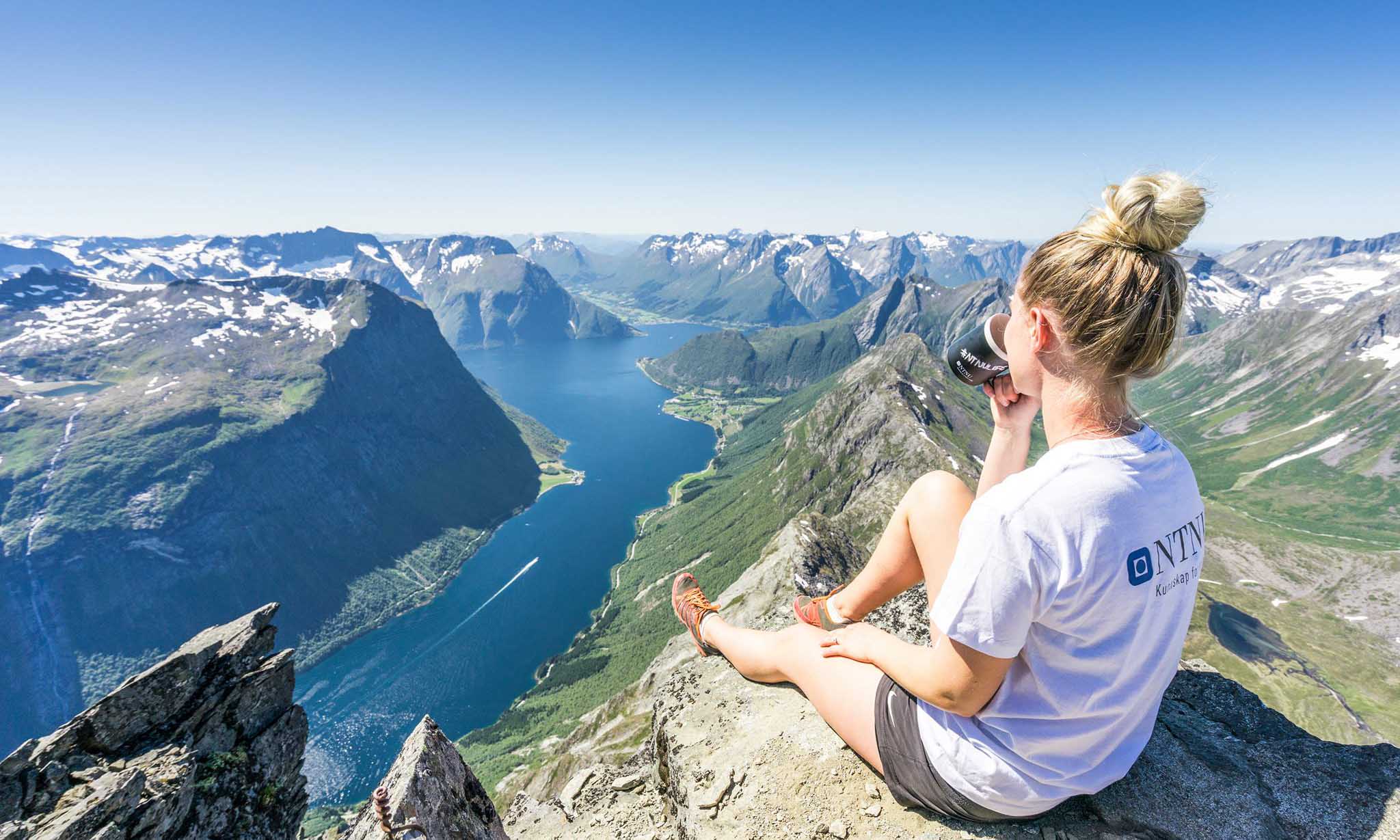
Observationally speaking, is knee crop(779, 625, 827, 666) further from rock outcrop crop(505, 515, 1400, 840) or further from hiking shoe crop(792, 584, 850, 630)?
rock outcrop crop(505, 515, 1400, 840)

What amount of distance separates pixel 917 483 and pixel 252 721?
15.4 meters

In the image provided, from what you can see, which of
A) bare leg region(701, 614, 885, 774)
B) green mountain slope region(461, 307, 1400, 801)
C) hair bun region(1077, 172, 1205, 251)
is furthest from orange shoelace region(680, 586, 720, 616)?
green mountain slope region(461, 307, 1400, 801)

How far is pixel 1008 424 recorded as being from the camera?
586 centimetres

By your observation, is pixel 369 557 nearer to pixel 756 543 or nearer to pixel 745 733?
pixel 756 543

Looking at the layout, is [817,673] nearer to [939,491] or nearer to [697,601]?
[939,491]

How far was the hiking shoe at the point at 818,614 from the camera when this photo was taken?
7594 mm

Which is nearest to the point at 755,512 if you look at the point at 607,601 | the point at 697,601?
the point at 607,601

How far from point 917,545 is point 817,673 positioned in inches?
79.1

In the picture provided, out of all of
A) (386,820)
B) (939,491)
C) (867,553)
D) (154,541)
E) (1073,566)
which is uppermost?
(1073,566)

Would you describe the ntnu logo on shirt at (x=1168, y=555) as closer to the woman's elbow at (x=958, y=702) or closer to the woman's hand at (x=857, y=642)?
the woman's elbow at (x=958, y=702)

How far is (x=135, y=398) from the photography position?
190 metres

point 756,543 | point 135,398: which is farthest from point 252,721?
point 135,398

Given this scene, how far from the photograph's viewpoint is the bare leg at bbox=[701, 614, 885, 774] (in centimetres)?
589

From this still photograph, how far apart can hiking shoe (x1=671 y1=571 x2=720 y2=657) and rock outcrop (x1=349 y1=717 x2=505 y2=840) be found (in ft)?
12.7
